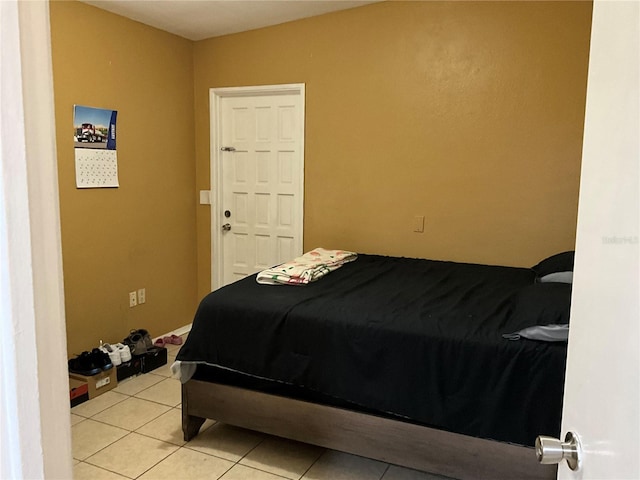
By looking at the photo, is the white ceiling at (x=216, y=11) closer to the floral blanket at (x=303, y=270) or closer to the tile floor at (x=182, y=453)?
the floral blanket at (x=303, y=270)

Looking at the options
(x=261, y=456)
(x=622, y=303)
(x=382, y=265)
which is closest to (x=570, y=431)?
(x=622, y=303)

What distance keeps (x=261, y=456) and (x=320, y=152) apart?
2318mm

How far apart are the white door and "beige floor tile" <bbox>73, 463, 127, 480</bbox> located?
225 centimetres

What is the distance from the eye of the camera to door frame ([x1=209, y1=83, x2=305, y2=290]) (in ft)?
13.5

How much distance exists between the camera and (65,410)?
101 centimetres

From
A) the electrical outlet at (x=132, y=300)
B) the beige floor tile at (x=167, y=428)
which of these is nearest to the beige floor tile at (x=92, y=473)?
the beige floor tile at (x=167, y=428)

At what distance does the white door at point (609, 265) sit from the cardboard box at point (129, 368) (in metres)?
3.24

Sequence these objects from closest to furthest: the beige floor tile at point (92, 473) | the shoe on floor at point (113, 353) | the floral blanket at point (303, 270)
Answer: the beige floor tile at point (92, 473), the floral blanket at point (303, 270), the shoe on floor at point (113, 353)

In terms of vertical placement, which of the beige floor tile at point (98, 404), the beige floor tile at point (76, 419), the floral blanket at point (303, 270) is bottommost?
the beige floor tile at point (76, 419)

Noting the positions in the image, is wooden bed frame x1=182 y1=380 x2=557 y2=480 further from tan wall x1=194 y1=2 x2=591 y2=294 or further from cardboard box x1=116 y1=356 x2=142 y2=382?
tan wall x1=194 y1=2 x2=591 y2=294

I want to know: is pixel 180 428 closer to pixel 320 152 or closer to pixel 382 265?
pixel 382 265

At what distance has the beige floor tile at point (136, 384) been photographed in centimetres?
343

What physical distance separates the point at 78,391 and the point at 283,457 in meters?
1.45

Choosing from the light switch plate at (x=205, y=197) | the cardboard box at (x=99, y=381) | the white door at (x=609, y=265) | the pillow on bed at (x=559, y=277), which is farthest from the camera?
the light switch plate at (x=205, y=197)
